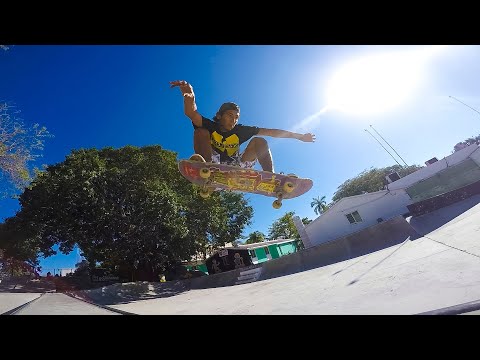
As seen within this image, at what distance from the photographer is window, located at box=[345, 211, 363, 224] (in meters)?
28.6

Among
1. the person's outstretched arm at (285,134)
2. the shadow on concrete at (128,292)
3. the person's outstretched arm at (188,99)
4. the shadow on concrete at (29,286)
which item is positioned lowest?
the shadow on concrete at (128,292)

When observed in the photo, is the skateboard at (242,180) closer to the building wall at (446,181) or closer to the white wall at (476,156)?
the building wall at (446,181)

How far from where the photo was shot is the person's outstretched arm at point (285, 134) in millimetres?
5070

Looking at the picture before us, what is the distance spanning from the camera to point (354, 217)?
28953 millimetres

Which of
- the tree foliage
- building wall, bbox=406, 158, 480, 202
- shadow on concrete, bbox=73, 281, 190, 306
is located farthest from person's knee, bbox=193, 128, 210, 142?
building wall, bbox=406, 158, 480, 202

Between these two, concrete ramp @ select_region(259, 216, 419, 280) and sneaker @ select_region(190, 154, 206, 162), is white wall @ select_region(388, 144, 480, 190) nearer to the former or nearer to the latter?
concrete ramp @ select_region(259, 216, 419, 280)

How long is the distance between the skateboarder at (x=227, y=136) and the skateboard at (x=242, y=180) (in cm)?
19

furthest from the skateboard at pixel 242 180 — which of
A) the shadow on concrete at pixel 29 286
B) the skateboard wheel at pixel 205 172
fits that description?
the shadow on concrete at pixel 29 286

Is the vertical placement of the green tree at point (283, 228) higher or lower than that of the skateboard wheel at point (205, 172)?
higher

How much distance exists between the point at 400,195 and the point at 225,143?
29.0 m
